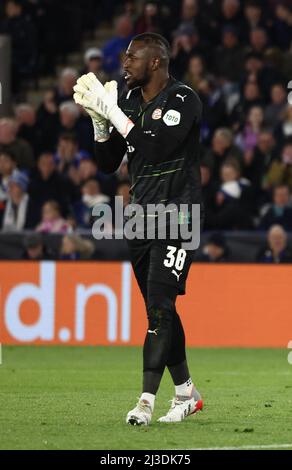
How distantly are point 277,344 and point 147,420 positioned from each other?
7.29 m

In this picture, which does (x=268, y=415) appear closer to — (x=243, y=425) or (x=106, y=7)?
(x=243, y=425)

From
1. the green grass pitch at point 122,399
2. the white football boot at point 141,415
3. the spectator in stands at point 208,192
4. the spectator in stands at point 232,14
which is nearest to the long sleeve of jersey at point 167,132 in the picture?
the white football boot at point 141,415

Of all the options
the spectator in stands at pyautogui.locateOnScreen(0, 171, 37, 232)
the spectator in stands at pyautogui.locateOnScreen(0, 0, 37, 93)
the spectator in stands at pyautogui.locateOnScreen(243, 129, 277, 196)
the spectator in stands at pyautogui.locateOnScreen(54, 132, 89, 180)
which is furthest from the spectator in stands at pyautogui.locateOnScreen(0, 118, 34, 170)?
the spectator in stands at pyautogui.locateOnScreen(243, 129, 277, 196)

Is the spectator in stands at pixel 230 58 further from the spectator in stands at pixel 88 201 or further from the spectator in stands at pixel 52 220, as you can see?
the spectator in stands at pixel 52 220

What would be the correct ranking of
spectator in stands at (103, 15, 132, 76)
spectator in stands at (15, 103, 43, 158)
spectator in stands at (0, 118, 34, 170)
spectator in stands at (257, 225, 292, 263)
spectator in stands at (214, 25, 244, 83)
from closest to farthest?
spectator in stands at (257, 225, 292, 263) → spectator in stands at (0, 118, 34, 170) → spectator in stands at (214, 25, 244, 83) → spectator in stands at (15, 103, 43, 158) → spectator in stands at (103, 15, 132, 76)

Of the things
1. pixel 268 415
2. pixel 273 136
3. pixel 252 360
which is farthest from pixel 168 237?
pixel 273 136

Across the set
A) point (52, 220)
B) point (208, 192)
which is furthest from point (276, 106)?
point (52, 220)

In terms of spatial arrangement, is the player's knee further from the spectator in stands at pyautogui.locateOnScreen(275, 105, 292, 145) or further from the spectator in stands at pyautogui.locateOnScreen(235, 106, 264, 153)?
the spectator in stands at pyautogui.locateOnScreen(235, 106, 264, 153)

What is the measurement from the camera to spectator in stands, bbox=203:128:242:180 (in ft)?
58.0

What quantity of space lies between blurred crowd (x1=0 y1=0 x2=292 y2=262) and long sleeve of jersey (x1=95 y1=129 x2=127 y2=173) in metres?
7.29
